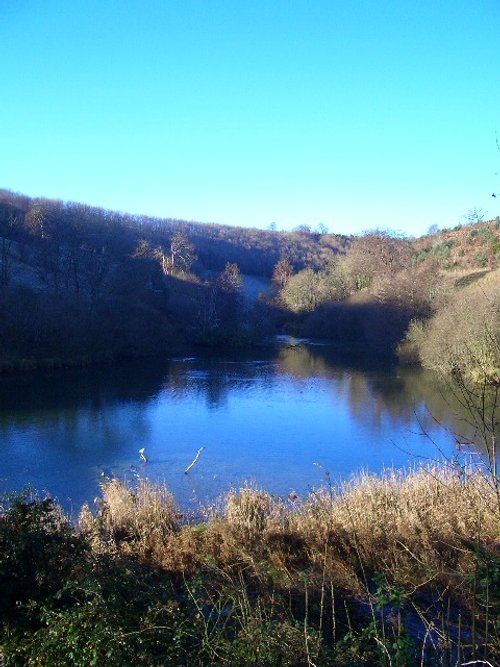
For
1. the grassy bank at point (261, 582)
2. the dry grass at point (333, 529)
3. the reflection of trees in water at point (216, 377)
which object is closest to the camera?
the grassy bank at point (261, 582)

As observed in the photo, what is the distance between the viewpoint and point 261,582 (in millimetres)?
3918

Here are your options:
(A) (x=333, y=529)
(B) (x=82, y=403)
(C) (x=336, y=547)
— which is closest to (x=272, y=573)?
(C) (x=336, y=547)

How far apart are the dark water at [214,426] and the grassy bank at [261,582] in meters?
1.25

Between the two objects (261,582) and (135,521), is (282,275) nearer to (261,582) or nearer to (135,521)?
(135,521)

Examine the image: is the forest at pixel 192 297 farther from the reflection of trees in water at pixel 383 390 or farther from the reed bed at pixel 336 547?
the reed bed at pixel 336 547

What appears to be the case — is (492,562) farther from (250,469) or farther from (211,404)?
(211,404)

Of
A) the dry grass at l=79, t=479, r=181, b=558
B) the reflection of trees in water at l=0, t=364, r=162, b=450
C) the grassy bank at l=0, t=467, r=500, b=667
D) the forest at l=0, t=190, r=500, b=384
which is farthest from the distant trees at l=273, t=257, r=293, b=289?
the grassy bank at l=0, t=467, r=500, b=667

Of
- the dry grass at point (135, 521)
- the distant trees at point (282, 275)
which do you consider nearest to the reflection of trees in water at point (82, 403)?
the dry grass at point (135, 521)

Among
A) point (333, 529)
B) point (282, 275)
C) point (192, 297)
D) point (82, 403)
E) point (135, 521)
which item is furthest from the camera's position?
point (282, 275)

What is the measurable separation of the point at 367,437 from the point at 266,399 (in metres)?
5.22

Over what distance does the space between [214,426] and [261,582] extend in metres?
10.1

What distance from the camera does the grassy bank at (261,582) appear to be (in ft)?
8.52

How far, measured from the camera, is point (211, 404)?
16672 millimetres

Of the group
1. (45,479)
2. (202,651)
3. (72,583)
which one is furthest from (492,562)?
(45,479)
